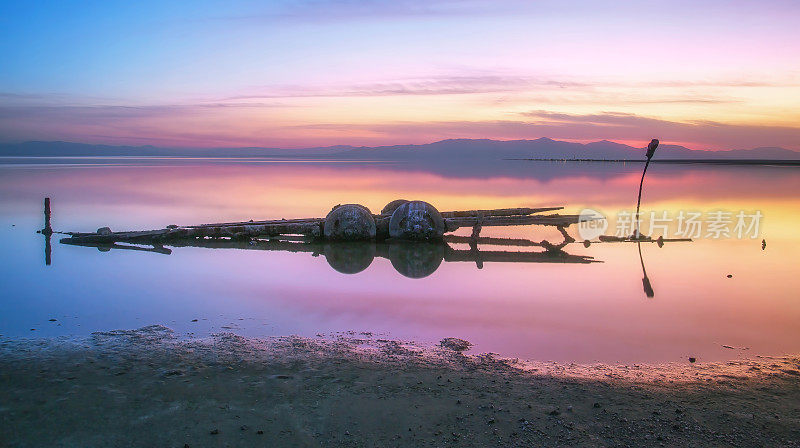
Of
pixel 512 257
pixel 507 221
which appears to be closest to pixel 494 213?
pixel 507 221

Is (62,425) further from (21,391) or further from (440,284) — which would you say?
(440,284)

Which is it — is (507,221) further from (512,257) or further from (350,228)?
(350,228)

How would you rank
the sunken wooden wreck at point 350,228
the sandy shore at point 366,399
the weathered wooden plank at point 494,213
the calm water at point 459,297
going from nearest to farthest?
the sandy shore at point 366,399, the calm water at point 459,297, the sunken wooden wreck at point 350,228, the weathered wooden plank at point 494,213

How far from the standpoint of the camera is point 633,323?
7797 mm

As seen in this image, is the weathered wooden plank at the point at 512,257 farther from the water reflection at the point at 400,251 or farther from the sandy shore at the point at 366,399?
the sandy shore at the point at 366,399

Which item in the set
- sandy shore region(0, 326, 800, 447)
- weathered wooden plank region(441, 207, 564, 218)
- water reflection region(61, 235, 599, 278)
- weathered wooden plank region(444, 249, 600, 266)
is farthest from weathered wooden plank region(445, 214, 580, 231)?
sandy shore region(0, 326, 800, 447)

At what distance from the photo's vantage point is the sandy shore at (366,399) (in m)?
4.31

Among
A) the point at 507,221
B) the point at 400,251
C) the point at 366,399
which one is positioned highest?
the point at 507,221

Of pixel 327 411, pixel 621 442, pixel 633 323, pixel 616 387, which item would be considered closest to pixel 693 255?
A: pixel 633 323

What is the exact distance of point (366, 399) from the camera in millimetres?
4930

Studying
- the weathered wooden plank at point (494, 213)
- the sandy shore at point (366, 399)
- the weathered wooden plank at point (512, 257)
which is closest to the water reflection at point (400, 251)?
the weathered wooden plank at point (512, 257)

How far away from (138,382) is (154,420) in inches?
35.4

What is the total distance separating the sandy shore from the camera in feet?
14.1

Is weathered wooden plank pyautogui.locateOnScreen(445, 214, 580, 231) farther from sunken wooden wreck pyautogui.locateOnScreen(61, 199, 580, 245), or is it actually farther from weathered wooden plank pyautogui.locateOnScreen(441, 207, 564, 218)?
weathered wooden plank pyautogui.locateOnScreen(441, 207, 564, 218)
